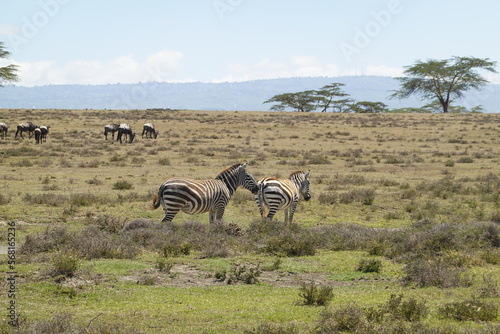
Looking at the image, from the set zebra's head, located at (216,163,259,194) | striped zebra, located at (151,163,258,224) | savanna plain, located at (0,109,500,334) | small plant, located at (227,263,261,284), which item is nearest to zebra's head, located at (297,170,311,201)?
savanna plain, located at (0,109,500,334)

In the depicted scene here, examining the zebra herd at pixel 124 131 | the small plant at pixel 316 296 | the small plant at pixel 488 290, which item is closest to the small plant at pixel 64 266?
the small plant at pixel 316 296

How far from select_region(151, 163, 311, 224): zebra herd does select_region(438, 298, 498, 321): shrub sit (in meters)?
8.12

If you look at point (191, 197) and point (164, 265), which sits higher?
point (191, 197)

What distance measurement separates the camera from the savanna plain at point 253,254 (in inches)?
336

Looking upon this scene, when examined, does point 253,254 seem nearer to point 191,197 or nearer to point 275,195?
point 191,197

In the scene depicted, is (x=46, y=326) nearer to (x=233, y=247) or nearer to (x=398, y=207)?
(x=233, y=247)

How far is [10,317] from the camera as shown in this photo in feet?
26.1

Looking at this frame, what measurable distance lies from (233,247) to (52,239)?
14.0ft

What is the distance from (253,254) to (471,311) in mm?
6147

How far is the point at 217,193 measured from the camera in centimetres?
1598

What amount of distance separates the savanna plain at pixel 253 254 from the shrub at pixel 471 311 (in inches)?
0.9

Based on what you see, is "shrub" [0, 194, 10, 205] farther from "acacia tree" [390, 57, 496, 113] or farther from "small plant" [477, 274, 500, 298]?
"acacia tree" [390, 57, 496, 113]

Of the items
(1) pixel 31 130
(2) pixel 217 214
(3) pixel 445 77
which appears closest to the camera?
(2) pixel 217 214

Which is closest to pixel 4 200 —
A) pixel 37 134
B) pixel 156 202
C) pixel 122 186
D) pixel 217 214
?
Answer: pixel 122 186
